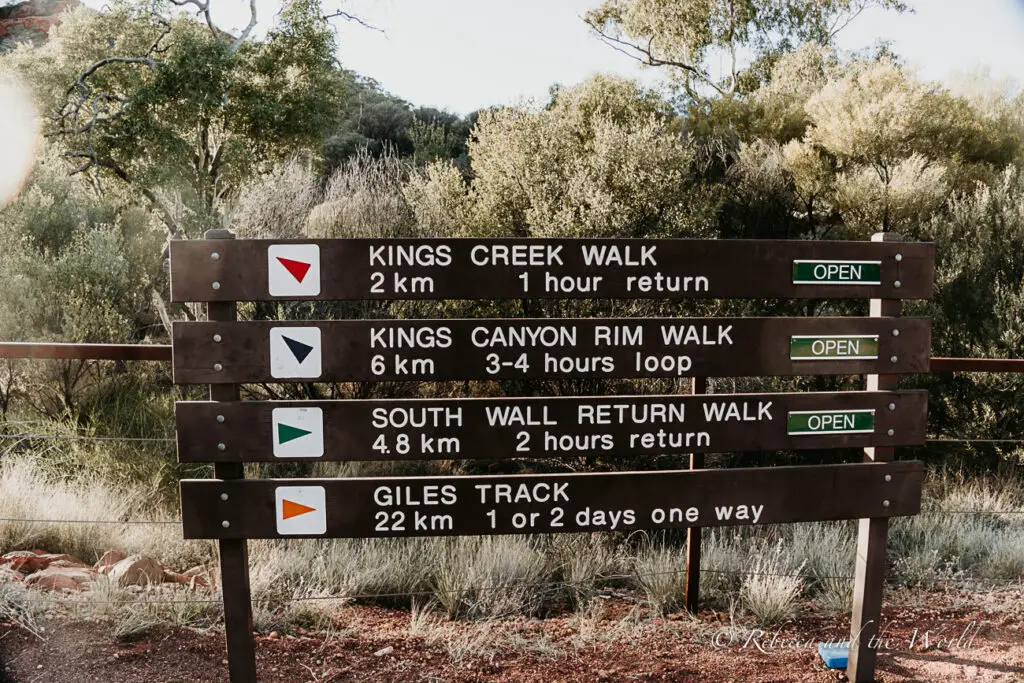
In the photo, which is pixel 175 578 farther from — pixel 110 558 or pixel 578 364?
pixel 578 364

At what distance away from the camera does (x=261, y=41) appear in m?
20.7

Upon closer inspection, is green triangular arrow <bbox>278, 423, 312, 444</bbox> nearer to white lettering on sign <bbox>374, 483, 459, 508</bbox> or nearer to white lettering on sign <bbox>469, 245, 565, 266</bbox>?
white lettering on sign <bbox>374, 483, 459, 508</bbox>

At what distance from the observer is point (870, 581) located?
3.00m

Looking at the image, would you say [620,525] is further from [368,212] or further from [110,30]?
[110,30]

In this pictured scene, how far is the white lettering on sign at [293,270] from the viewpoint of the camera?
2.64 m

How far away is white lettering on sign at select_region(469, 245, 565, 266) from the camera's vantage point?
2.73 meters

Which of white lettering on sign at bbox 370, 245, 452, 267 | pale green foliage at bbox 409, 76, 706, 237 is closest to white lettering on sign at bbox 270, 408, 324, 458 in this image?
white lettering on sign at bbox 370, 245, 452, 267

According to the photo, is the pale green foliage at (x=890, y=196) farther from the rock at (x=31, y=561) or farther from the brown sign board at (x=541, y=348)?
the rock at (x=31, y=561)

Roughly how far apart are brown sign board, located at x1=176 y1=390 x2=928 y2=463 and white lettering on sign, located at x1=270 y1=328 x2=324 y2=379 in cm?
12

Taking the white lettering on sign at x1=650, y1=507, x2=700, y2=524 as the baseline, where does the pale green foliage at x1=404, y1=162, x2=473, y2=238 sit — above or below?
above

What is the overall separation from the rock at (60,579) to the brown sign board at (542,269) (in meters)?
2.03

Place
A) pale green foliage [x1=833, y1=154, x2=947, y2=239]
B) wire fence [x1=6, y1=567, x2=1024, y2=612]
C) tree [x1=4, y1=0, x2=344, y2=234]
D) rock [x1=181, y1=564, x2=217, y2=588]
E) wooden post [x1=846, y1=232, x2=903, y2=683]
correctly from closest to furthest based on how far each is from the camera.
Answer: wooden post [x1=846, y1=232, x2=903, y2=683] → wire fence [x1=6, y1=567, x2=1024, y2=612] → rock [x1=181, y1=564, x2=217, y2=588] → pale green foliage [x1=833, y1=154, x2=947, y2=239] → tree [x1=4, y1=0, x2=344, y2=234]

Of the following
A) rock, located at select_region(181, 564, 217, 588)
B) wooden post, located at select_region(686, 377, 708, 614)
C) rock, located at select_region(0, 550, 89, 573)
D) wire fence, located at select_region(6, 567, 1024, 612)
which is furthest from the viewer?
rock, located at select_region(0, 550, 89, 573)

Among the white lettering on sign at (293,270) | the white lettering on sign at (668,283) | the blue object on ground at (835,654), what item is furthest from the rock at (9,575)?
the blue object on ground at (835,654)
